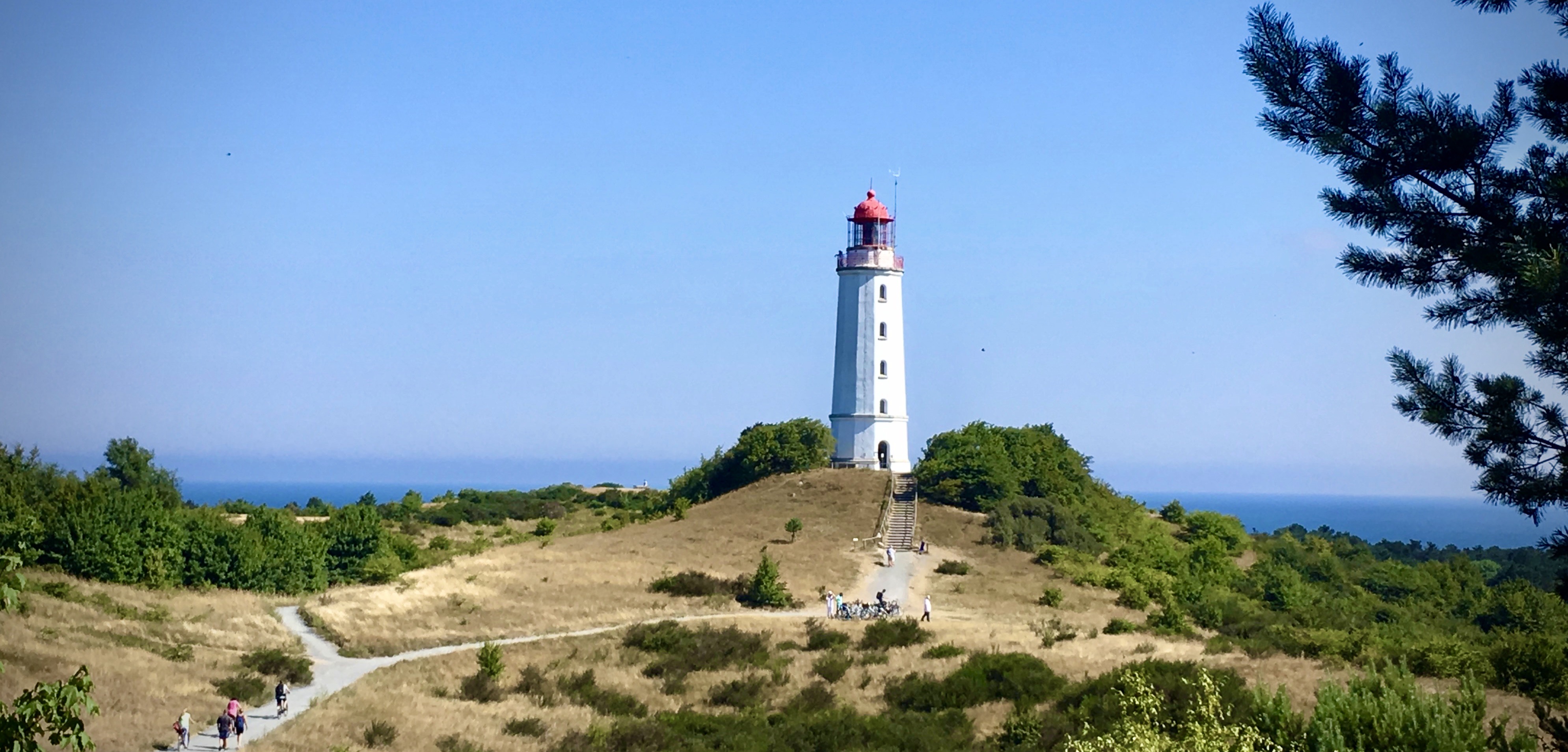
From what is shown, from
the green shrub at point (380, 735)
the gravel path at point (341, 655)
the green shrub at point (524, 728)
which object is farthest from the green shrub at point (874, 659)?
the green shrub at point (380, 735)

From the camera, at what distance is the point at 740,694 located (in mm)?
35969

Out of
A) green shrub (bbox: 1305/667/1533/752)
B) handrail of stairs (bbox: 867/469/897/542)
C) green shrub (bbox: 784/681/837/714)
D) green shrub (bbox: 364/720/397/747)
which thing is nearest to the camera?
green shrub (bbox: 1305/667/1533/752)

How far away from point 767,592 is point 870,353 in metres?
→ 20.2

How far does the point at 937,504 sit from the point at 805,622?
737 inches

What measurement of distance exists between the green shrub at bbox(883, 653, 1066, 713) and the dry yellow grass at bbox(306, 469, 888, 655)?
Result: 39.0ft

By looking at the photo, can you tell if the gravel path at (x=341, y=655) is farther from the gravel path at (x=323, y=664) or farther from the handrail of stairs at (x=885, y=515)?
the handrail of stairs at (x=885, y=515)

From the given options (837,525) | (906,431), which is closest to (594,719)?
(837,525)

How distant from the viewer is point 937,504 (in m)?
61.8

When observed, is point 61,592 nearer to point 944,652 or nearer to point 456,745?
point 456,745

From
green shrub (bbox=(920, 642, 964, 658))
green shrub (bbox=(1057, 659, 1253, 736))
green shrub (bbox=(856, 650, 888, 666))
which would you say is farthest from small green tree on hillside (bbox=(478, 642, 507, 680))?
green shrub (bbox=(1057, 659, 1253, 736))

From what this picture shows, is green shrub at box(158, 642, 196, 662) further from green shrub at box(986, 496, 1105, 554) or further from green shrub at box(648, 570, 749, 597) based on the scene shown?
green shrub at box(986, 496, 1105, 554)

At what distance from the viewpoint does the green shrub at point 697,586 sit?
48906mm

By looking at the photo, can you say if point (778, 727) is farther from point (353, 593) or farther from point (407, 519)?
point (407, 519)

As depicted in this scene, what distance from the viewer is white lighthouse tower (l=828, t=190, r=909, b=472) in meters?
65.5
